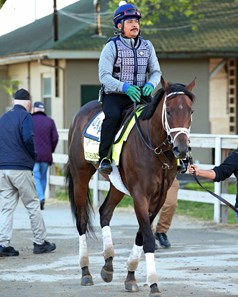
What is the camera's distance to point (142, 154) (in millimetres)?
9539

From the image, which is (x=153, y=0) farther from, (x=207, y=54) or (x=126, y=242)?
(x=126, y=242)

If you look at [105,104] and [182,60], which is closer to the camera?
[105,104]

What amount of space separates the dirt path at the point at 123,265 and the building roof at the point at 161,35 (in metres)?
10.6

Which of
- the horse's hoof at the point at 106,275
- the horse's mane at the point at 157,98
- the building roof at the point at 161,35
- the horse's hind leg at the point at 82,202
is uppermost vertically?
the building roof at the point at 161,35

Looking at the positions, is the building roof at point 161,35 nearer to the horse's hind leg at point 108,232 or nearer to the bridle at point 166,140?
the horse's hind leg at point 108,232

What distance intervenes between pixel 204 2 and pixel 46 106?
593cm

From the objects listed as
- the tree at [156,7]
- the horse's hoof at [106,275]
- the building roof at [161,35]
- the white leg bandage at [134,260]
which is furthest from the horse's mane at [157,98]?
the building roof at [161,35]

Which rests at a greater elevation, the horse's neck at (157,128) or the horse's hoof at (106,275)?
the horse's neck at (157,128)

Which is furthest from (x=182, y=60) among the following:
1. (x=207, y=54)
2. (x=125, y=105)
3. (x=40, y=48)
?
(x=125, y=105)

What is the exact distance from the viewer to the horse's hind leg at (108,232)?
9.91 meters

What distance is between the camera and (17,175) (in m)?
12.2

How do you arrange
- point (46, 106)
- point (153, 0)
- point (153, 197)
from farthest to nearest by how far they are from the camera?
point (46, 106) < point (153, 0) < point (153, 197)

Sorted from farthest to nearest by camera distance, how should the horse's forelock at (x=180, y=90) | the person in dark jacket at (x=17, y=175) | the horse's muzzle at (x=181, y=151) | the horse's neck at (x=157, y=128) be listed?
1. the person in dark jacket at (x=17, y=175)
2. the horse's neck at (x=157, y=128)
3. the horse's forelock at (x=180, y=90)
4. the horse's muzzle at (x=181, y=151)

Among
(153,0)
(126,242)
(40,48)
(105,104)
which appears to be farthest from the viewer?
(40,48)
